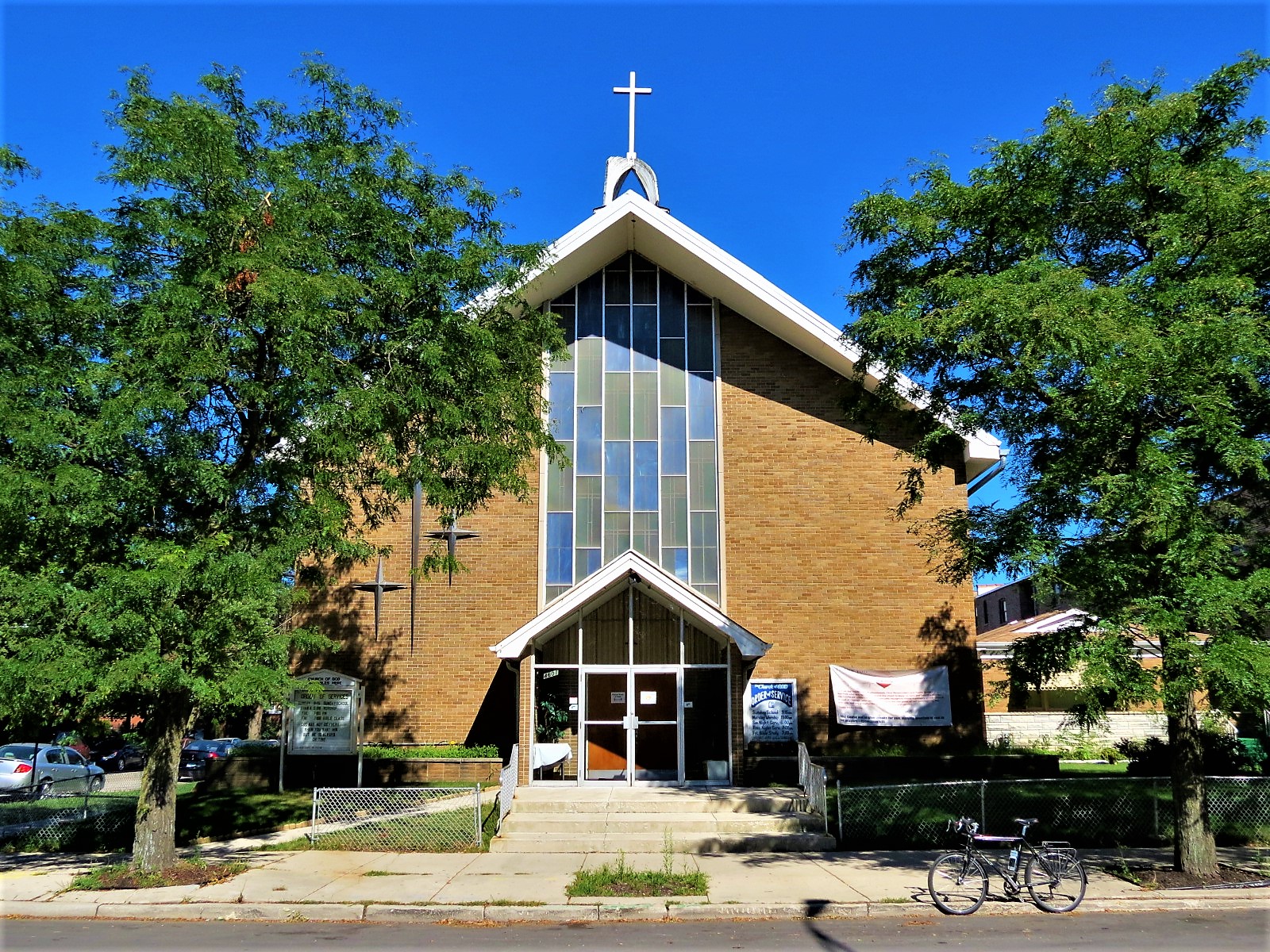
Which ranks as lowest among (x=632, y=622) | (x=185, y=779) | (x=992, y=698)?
(x=185, y=779)

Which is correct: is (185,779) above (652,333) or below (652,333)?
below

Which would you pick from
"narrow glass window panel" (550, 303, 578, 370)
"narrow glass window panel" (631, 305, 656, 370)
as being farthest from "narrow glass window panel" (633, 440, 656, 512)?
"narrow glass window panel" (550, 303, 578, 370)

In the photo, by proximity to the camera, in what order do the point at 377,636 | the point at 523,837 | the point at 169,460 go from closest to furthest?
the point at 169,460, the point at 523,837, the point at 377,636

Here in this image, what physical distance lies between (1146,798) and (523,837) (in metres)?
9.39

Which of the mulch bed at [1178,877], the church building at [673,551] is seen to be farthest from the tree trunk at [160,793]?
the mulch bed at [1178,877]

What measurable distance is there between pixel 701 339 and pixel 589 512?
4895mm

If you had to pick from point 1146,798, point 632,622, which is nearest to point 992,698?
point 1146,798

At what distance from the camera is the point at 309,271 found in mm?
11922

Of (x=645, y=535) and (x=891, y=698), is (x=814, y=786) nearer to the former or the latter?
(x=891, y=698)

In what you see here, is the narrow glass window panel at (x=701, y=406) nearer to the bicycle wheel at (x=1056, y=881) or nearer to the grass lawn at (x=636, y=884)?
the grass lawn at (x=636, y=884)

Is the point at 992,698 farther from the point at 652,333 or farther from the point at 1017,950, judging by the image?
the point at 652,333

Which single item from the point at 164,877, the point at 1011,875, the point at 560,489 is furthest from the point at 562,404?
the point at 1011,875

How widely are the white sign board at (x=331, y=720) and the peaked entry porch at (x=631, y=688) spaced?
→ 3133 mm

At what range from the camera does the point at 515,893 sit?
1095 cm
